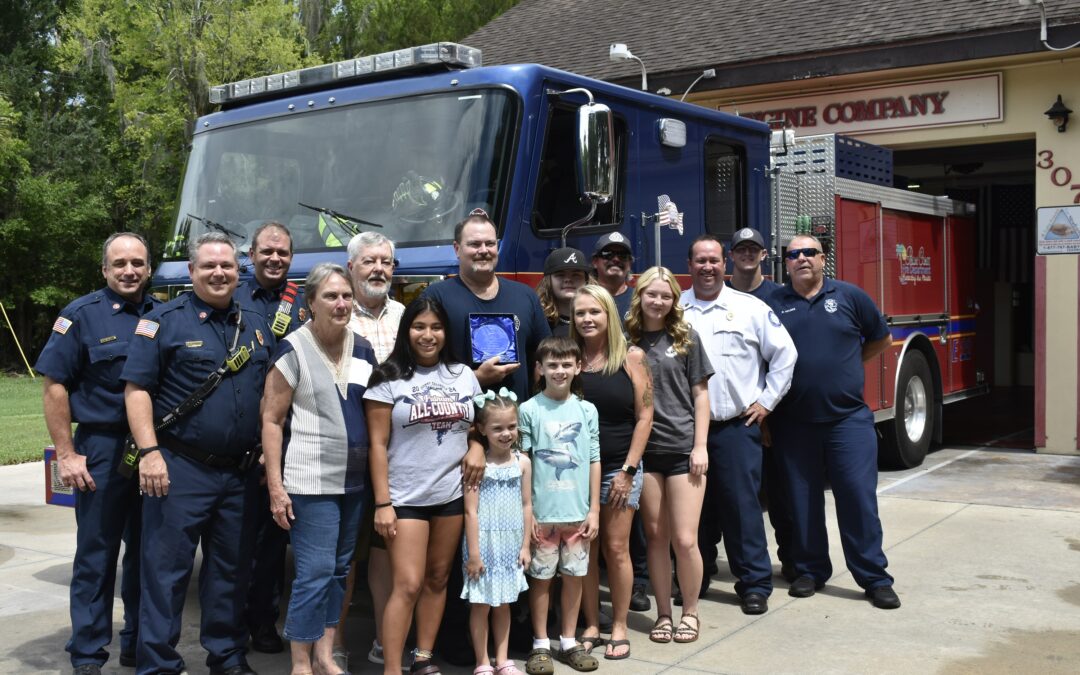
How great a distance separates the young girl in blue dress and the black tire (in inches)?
217

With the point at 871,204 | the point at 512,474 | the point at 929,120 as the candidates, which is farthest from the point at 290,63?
the point at 512,474

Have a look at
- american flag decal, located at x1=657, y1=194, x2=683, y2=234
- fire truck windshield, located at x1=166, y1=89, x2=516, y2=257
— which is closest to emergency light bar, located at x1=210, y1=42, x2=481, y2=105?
fire truck windshield, located at x1=166, y1=89, x2=516, y2=257

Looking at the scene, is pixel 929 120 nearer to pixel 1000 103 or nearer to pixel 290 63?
pixel 1000 103

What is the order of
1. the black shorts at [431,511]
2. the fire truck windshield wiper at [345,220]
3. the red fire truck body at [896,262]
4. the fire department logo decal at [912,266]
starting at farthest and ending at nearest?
the fire department logo decal at [912,266], the red fire truck body at [896,262], the fire truck windshield wiper at [345,220], the black shorts at [431,511]

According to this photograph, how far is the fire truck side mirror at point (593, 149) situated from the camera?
18.0 ft

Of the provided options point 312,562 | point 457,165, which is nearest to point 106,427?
point 312,562

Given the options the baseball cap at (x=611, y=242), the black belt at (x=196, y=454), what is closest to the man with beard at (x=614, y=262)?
the baseball cap at (x=611, y=242)

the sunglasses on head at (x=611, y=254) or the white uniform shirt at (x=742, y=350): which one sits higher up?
the sunglasses on head at (x=611, y=254)

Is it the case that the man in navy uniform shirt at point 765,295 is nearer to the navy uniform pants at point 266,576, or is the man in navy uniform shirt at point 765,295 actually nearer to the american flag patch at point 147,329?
the navy uniform pants at point 266,576

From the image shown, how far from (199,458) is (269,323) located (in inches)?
31.8

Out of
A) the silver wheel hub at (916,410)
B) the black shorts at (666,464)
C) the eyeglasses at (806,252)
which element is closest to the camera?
the black shorts at (666,464)

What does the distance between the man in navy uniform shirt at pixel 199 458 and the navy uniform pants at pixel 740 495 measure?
7.24 feet

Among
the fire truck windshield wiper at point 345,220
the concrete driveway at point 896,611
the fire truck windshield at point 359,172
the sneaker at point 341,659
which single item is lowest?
the concrete driveway at point 896,611

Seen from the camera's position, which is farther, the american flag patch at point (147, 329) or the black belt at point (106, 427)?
the black belt at point (106, 427)
